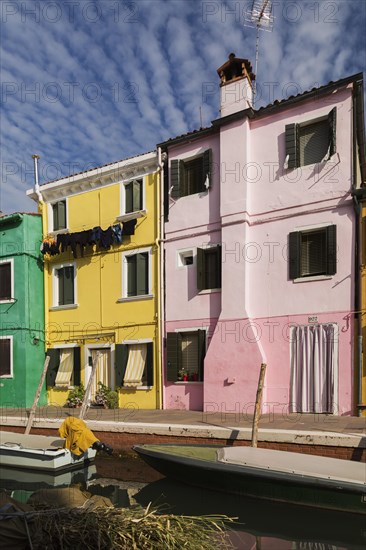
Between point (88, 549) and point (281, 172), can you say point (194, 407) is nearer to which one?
point (281, 172)

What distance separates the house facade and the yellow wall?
482 mm

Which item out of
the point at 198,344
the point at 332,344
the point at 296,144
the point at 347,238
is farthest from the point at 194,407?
the point at 296,144

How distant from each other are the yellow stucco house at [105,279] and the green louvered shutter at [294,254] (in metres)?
4.51

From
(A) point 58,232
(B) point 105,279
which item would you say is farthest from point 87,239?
(A) point 58,232

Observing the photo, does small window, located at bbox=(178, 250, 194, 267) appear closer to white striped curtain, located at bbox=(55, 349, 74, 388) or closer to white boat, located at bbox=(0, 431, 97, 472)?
white striped curtain, located at bbox=(55, 349, 74, 388)

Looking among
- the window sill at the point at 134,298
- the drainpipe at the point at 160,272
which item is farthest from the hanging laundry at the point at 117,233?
the window sill at the point at 134,298

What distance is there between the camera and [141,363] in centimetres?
1476

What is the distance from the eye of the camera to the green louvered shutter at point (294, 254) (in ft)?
40.1

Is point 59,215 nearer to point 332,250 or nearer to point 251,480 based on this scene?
point 332,250

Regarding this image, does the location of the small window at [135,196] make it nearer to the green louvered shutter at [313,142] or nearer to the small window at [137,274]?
the small window at [137,274]

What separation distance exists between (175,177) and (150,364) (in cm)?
612

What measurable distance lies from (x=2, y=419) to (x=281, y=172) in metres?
10.8

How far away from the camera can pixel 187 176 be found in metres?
14.8

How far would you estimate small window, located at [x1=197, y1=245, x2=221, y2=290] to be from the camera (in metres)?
13.7
